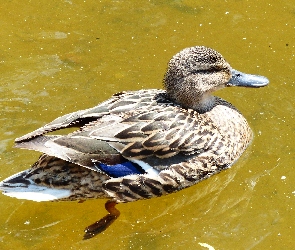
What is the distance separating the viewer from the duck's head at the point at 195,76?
295 inches

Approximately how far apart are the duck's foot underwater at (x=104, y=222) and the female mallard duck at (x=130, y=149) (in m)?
0.01

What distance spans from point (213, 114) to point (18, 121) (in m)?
2.40

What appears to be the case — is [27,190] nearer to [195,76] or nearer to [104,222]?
[104,222]

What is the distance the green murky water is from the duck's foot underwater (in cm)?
9

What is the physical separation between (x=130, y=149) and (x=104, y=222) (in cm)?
86

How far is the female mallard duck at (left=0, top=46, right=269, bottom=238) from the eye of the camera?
6863mm

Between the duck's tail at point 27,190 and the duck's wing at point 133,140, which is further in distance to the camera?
the duck's tail at point 27,190

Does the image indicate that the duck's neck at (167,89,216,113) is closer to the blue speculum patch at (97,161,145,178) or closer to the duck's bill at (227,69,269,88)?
the duck's bill at (227,69,269,88)

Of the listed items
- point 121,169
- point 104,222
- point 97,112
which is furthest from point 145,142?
point 104,222

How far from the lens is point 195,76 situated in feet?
24.8

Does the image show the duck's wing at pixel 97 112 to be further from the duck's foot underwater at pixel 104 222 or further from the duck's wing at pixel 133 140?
the duck's foot underwater at pixel 104 222

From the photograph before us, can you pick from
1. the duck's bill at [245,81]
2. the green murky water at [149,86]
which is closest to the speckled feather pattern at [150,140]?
the green murky water at [149,86]

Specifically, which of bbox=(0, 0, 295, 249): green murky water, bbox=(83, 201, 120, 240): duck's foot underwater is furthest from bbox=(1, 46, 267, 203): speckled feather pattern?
bbox=(0, 0, 295, 249): green murky water

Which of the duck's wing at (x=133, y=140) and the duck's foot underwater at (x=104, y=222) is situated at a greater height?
the duck's wing at (x=133, y=140)
